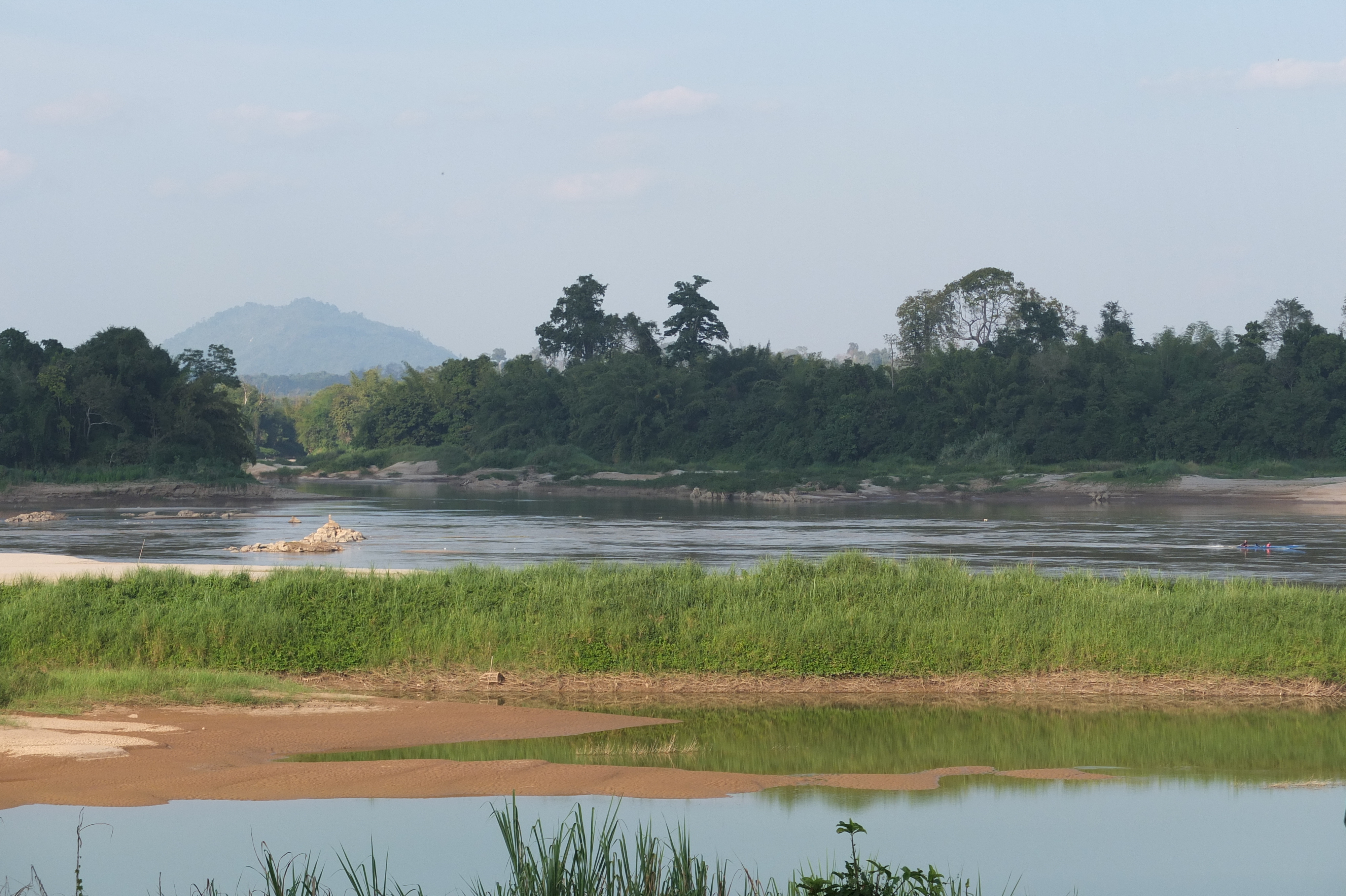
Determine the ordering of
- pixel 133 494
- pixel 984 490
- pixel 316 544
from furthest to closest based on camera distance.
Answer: pixel 984 490
pixel 133 494
pixel 316 544

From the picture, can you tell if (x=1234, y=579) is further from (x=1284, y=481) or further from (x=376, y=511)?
(x=1284, y=481)

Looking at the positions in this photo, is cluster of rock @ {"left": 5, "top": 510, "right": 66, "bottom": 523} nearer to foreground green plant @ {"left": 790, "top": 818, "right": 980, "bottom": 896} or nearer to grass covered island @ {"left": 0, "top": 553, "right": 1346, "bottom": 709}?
grass covered island @ {"left": 0, "top": 553, "right": 1346, "bottom": 709}

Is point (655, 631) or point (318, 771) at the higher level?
point (655, 631)

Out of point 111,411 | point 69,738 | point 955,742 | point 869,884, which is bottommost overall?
point 955,742

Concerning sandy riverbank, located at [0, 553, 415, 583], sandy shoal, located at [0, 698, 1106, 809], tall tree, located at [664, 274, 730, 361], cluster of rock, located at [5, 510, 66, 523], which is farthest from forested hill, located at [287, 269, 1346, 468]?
sandy shoal, located at [0, 698, 1106, 809]

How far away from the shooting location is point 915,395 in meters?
85.6

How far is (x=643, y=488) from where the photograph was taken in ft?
272

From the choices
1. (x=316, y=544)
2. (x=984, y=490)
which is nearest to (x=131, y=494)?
(x=316, y=544)

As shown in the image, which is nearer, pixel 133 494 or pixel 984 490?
pixel 133 494

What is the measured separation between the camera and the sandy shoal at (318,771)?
1095cm

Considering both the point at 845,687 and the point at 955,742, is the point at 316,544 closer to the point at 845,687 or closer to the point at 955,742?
the point at 845,687

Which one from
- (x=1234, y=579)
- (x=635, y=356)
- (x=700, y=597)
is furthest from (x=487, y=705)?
(x=635, y=356)

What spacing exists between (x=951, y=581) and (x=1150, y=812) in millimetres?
7793

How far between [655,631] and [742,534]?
86.2ft
